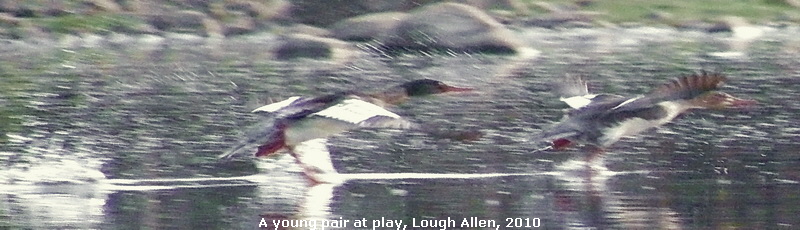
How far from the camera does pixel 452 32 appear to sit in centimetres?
523

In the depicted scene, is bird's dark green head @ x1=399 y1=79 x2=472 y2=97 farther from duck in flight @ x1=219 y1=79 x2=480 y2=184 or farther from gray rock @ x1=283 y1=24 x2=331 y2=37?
gray rock @ x1=283 y1=24 x2=331 y2=37

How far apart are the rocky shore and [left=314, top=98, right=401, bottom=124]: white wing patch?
1792 mm

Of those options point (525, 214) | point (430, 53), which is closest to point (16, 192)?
point (525, 214)

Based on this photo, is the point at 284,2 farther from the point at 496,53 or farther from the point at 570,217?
the point at 570,217

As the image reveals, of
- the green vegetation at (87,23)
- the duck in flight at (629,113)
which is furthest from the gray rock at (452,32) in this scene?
the duck in flight at (629,113)

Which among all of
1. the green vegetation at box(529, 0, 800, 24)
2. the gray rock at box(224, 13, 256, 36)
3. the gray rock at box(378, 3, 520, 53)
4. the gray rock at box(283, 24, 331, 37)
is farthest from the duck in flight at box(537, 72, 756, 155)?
the gray rock at box(224, 13, 256, 36)

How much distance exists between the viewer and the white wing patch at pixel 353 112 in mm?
3225

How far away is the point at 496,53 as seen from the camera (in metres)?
5.06

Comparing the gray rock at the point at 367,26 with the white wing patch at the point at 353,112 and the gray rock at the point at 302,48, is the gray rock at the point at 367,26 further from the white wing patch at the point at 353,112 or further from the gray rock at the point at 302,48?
the white wing patch at the point at 353,112

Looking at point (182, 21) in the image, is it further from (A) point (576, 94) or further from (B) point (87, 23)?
(A) point (576, 94)

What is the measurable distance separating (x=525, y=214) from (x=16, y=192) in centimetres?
132

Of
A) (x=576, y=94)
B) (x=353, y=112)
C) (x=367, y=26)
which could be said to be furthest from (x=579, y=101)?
(x=367, y=26)

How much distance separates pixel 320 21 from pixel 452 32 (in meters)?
0.60

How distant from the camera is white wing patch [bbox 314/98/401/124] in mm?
3225
